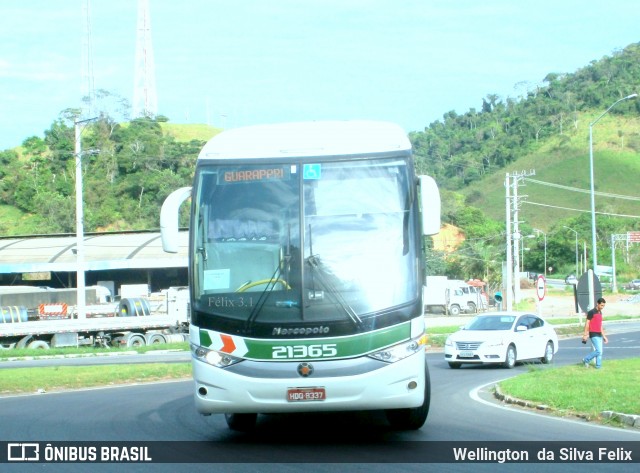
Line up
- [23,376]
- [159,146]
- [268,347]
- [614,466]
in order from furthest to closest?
[159,146]
[23,376]
[268,347]
[614,466]

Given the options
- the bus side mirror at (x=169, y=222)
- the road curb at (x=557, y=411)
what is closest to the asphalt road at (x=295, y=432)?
the road curb at (x=557, y=411)

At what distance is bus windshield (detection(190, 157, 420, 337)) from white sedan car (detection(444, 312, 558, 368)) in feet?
47.8

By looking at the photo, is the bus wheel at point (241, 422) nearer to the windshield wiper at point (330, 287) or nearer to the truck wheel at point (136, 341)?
the windshield wiper at point (330, 287)

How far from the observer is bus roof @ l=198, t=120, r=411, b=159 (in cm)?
1096

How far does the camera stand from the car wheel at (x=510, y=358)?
24.8 meters

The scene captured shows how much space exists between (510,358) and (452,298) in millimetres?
37034

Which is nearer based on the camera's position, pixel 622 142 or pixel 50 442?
pixel 50 442

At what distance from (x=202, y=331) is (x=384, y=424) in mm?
3602

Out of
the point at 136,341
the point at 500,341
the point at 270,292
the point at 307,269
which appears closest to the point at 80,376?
the point at 500,341

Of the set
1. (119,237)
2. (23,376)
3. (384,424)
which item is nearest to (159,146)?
(119,237)

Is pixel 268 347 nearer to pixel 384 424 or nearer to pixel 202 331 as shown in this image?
pixel 202 331

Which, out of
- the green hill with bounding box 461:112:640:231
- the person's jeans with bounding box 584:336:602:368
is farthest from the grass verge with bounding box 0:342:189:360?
the green hill with bounding box 461:112:640:231

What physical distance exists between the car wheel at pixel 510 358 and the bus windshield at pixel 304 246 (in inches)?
589

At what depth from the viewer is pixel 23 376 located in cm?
2195
